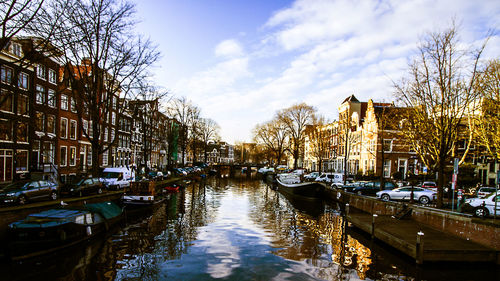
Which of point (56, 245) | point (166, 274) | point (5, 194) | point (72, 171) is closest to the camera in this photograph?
point (166, 274)

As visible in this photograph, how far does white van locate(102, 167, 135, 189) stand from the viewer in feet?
111

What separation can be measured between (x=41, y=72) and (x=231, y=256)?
3386cm

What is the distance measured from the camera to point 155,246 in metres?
17.5

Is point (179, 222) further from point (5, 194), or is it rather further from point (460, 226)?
point (460, 226)

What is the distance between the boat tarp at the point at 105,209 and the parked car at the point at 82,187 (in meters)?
5.67

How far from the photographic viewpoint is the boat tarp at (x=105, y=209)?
1966 cm

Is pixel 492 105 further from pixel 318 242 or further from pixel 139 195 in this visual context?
pixel 139 195

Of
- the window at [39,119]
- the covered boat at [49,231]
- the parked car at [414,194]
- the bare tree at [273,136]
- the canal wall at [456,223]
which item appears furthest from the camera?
the bare tree at [273,136]

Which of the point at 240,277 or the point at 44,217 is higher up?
the point at 44,217

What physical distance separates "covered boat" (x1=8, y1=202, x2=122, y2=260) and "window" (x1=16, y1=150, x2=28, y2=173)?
66.6 ft

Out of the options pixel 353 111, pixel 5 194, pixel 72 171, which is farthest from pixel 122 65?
pixel 353 111

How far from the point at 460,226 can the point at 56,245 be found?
19947 mm

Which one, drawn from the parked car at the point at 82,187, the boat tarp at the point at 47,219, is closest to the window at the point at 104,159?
the parked car at the point at 82,187

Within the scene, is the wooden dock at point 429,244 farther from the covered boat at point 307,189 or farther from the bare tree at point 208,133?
the bare tree at point 208,133
